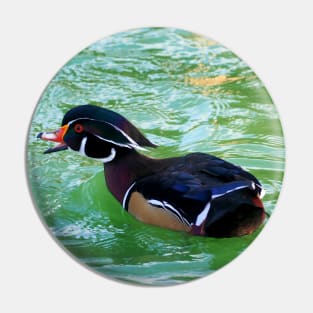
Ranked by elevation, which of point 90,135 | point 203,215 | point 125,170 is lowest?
point 203,215

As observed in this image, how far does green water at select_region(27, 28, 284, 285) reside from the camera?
2.24 meters

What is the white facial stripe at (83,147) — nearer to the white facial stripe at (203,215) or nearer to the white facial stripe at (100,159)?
the white facial stripe at (100,159)

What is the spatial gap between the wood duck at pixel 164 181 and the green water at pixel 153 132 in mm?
32

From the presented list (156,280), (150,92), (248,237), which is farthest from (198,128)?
(156,280)

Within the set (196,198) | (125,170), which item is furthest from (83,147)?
(196,198)

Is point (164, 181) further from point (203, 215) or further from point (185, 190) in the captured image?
point (203, 215)

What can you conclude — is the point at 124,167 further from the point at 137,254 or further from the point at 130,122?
the point at 137,254

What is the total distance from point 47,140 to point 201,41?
74 centimetres

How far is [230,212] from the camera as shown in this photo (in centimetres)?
224

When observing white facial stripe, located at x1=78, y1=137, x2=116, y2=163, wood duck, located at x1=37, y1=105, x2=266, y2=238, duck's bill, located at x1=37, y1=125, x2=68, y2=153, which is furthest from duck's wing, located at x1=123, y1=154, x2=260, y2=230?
duck's bill, located at x1=37, y1=125, x2=68, y2=153

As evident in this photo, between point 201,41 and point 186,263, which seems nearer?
point 186,263

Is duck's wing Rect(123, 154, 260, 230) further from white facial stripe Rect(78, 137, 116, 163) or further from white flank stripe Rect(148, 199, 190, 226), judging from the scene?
white facial stripe Rect(78, 137, 116, 163)

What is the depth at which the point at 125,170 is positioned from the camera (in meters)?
2.27

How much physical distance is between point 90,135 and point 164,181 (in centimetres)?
34
